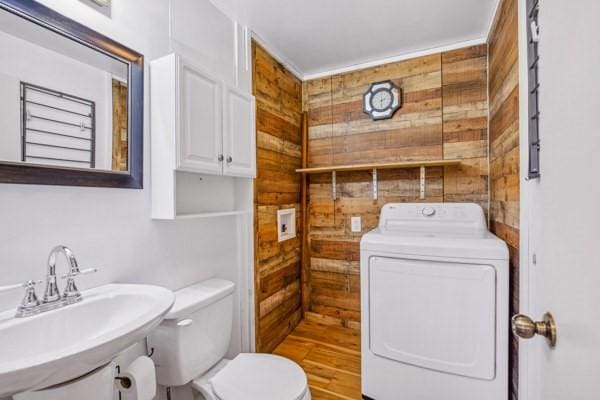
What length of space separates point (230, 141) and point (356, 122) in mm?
1288

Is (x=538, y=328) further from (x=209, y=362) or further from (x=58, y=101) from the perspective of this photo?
(x=58, y=101)

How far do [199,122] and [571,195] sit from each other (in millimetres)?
1366

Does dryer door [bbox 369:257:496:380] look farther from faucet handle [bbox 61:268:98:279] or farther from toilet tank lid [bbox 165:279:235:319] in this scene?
faucet handle [bbox 61:268:98:279]

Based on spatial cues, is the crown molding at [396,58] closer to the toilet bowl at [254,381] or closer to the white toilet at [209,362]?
the white toilet at [209,362]

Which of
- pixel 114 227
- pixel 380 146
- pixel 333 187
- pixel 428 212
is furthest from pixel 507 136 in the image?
pixel 114 227

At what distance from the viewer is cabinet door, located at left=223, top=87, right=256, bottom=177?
5.09 feet

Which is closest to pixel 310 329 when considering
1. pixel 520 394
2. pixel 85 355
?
pixel 520 394

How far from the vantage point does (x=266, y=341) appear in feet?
6.84

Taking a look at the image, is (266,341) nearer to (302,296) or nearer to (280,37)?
(302,296)

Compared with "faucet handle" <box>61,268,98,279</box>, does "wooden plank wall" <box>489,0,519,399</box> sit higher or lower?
higher

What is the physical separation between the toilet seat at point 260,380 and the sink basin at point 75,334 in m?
0.53

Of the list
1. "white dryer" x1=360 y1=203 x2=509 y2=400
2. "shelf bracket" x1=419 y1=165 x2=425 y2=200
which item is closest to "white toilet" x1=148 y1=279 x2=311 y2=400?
"white dryer" x1=360 y1=203 x2=509 y2=400

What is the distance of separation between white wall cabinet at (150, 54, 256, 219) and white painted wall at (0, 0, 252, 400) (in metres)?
0.06

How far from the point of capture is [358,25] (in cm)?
188
